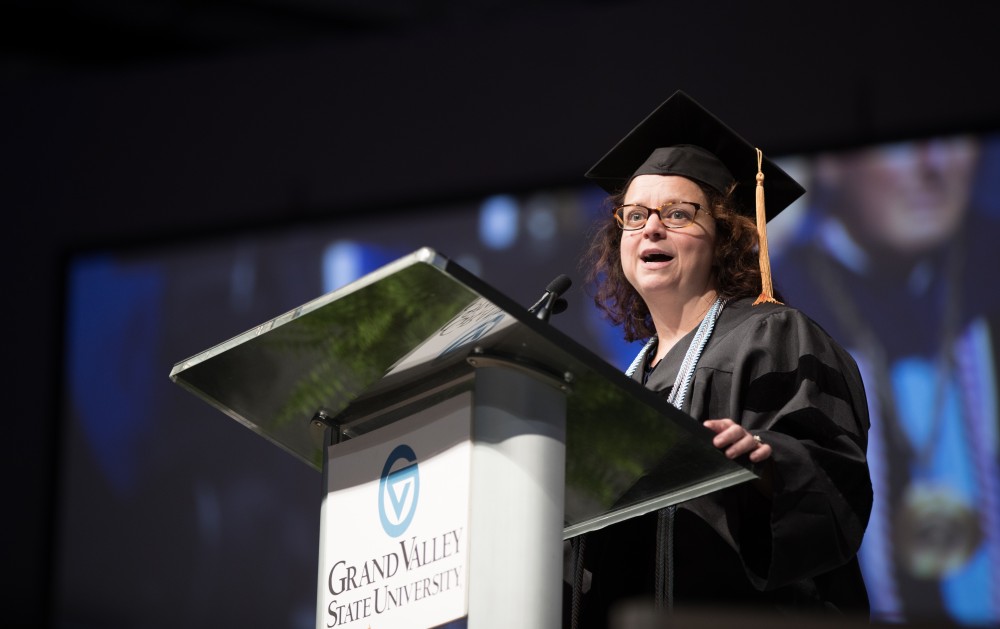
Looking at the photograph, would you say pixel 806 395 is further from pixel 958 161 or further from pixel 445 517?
pixel 958 161

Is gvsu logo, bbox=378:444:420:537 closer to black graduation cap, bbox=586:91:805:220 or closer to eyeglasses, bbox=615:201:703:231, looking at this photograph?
eyeglasses, bbox=615:201:703:231

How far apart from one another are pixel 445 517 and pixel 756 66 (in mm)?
3567

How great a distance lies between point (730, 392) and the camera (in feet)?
6.45

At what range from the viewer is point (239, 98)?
5.54 m

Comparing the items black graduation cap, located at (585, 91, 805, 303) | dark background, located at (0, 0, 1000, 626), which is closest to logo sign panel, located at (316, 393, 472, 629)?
black graduation cap, located at (585, 91, 805, 303)

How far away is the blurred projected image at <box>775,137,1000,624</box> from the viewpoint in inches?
154

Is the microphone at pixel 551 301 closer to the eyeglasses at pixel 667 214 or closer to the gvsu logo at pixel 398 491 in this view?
the gvsu logo at pixel 398 491

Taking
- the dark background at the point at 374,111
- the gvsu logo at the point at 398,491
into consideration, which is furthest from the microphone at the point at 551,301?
the dark background at the point at 374,111

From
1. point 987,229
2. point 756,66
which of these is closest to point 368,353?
point 987,229

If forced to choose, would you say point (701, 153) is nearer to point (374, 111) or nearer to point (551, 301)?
point (551, 301)

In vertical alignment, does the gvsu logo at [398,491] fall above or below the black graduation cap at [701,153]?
below

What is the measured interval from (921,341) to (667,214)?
205 cm

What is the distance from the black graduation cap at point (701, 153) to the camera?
7.65ft

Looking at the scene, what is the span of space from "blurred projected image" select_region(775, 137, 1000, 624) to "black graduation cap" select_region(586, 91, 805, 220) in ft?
5.90
